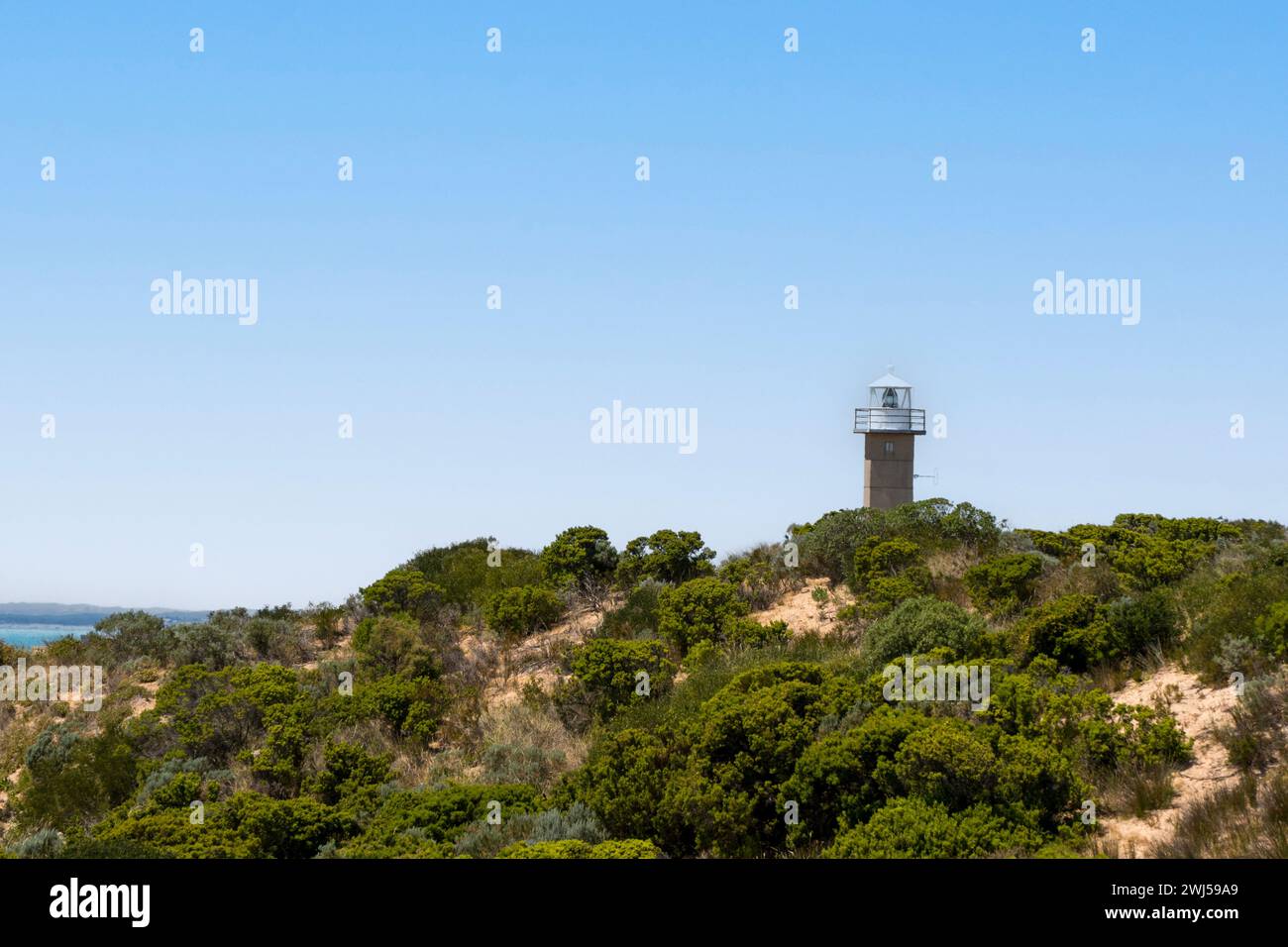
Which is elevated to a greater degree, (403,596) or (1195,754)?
(403,596)

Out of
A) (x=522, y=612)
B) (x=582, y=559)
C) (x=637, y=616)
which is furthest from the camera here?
(x=582, y=559)

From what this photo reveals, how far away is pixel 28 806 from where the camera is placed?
16578mm

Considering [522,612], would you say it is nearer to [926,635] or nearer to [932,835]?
[926,635]

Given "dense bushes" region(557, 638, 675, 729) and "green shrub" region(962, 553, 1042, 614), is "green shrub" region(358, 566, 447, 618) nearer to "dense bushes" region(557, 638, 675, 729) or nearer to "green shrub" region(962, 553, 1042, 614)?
"dense bushes" region(557, 638, 675, 729)

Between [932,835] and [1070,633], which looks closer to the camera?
[932,835]

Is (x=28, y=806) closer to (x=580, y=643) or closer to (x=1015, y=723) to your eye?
(x=580, y=643)

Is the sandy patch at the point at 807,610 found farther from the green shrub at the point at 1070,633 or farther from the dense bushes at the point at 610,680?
the green shrub at the point at 1070,633

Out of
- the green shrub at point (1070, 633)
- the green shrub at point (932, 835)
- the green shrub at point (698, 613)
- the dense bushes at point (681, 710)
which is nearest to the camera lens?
the green shrub at point (932, 835)

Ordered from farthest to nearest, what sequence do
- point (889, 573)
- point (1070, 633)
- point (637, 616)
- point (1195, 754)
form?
point (637, 616) → point (889, 573) → point (1070, 633) → point (1195, 754)

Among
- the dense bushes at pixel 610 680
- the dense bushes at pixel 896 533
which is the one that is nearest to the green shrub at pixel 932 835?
the dense bushes at pixel 610 680

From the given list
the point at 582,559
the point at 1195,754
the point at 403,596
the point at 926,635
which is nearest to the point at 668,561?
the point at 582,559

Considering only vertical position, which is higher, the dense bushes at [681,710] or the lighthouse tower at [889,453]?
the lighthouse tower at [889,453]

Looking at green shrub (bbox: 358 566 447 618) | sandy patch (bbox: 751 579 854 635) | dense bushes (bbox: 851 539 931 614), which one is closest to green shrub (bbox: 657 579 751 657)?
sandy patch (bbox: 751 579 854 635)
